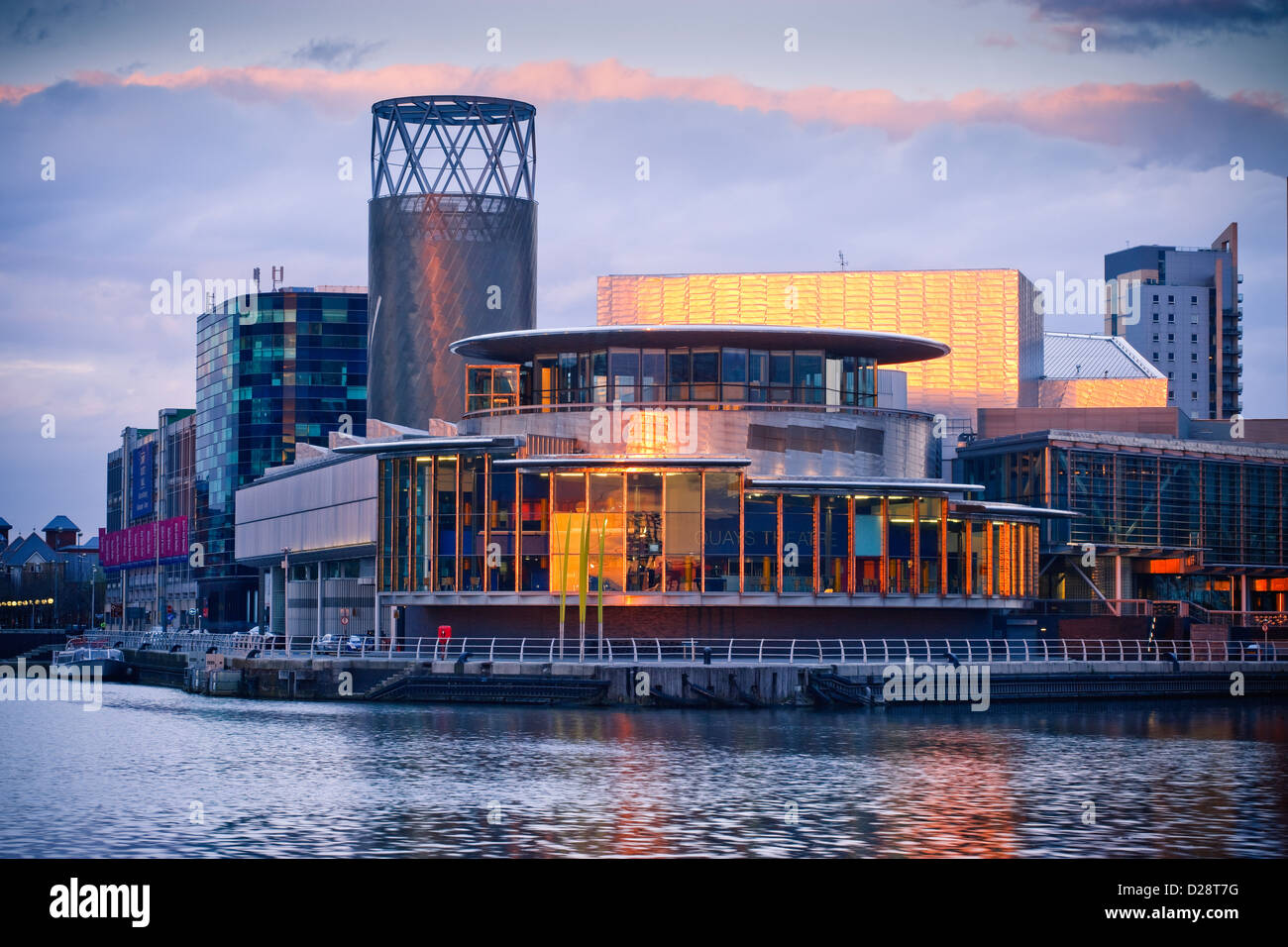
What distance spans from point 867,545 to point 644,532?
11346 mm

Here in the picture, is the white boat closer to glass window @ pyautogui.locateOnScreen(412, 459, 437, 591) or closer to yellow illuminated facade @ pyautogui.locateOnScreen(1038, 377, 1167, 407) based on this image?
glass window @ pyautogui.locateOnScreen(412, 459, 437, 591)

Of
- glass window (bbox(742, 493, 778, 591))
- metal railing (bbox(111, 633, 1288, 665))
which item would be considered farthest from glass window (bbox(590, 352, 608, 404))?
metal railing (bbox(111, 633, 1288, 665))

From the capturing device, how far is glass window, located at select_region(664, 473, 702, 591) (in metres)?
86.4

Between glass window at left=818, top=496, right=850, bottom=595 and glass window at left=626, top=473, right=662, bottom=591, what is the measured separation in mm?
8077

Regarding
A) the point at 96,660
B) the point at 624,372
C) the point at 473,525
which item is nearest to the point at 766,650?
the point at 473,525

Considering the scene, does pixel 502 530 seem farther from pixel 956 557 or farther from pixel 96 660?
pixel 96 660

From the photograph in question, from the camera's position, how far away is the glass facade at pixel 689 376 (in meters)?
96.0

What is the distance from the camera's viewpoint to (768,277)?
151000mm

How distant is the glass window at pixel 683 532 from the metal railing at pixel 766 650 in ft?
9.81

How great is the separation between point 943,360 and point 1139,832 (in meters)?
104

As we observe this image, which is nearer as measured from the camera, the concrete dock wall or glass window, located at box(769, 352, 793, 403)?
the concrete dock wall

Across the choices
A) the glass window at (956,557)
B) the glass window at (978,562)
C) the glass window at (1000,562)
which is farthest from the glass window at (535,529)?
the glass window at (1000,562)
